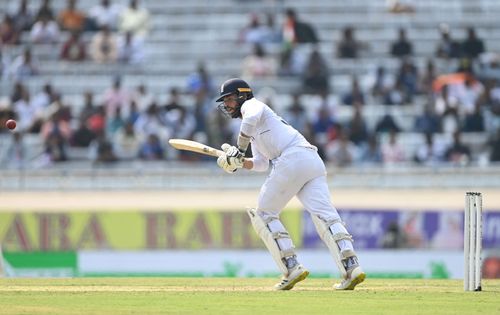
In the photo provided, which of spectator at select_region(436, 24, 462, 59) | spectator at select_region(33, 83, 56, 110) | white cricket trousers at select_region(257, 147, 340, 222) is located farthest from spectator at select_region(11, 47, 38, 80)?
white cricket trousers at select_region(257, 147, 340, 222)

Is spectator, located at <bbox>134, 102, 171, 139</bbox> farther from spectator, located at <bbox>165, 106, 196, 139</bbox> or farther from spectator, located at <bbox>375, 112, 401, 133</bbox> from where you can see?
spectator, located at <bbox>375, 112, 401, 133</bbox>

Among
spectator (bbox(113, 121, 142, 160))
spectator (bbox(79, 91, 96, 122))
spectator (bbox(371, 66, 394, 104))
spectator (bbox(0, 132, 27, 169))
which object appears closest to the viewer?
spectator (bbox(113, 121, 142, 160))

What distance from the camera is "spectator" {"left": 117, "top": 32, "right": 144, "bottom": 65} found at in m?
25.2

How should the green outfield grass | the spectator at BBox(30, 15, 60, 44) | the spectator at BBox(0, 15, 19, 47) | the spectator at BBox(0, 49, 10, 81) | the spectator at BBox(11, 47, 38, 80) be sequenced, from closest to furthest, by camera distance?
the green outfield grass, the spectator at BBox(11, 47, 38, 80), the spectator at BBox(0, 49, 10, 81), the spectator at BBox(30, 15, 60, 44), the spectator at BBox(0, 15, 19, 47)

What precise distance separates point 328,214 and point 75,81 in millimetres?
12026

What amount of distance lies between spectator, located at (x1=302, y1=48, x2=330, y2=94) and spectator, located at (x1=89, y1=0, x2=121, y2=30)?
4.15 meters

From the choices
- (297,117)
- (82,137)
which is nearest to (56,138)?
(82,137)

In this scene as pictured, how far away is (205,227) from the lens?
21.6 m

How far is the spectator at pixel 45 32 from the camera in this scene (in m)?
25.9

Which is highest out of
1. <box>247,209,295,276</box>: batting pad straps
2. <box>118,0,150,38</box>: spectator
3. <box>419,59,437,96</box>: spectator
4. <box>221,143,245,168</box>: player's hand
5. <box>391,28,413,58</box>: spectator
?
<box>118,0,150,38</box>: spectator

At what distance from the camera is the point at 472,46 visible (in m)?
24.7

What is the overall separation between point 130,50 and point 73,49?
3.34 feet

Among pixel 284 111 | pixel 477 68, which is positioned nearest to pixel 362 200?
pixel 284 111

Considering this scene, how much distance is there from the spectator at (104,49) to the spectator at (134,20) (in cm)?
64
